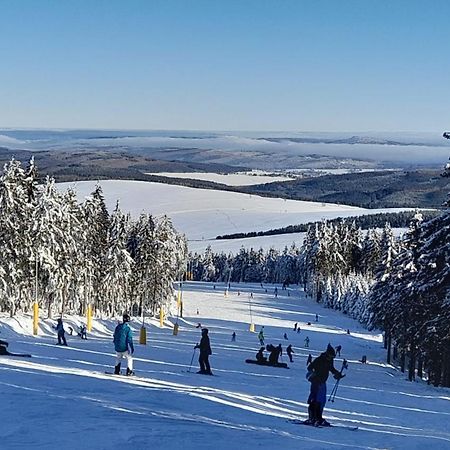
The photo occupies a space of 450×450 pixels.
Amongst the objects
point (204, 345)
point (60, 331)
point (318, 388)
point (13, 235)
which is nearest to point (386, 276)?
point (13, 235)

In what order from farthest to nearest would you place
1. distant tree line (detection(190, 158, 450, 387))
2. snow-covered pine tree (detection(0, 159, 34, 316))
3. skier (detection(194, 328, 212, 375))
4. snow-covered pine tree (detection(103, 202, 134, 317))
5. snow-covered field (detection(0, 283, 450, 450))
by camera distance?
snow-covered pine tree (detection(103, 202, 134, 317))
snow-covered pine tree (detection(0, 159, 34, 316))
distant tree line (detection(190, 158, 450, 387))
skier (detection(194, 328, 212, 375))
snow-covered field (detection(0, 283, 450, 450))

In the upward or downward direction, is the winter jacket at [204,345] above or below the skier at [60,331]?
above

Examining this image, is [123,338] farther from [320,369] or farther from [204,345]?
[320,369]

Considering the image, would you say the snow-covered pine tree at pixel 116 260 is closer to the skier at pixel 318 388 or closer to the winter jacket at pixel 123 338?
the winter jacket at pixel 123 338

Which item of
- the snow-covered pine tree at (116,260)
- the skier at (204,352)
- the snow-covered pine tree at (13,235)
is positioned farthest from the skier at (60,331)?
the snow-covered pine tree at (116,260)

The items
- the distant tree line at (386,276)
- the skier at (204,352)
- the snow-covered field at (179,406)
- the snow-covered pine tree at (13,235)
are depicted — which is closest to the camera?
the snow-covered field at (179,406)

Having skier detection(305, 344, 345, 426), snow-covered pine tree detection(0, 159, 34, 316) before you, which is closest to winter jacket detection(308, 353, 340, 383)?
skier detection(305, 344, 345, 426)

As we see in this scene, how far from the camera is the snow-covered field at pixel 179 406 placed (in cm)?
1220

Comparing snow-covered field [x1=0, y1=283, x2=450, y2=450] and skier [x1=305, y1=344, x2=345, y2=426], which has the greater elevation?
skier [x1=305, y1=344, x2=345, y2=426]

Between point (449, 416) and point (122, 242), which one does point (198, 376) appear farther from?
point (122, 242)

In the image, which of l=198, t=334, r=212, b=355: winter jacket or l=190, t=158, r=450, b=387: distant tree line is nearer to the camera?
l=198, t=334, r=212, b=355: winter jacket

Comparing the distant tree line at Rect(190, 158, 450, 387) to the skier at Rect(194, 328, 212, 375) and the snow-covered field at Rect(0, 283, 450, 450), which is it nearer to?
the snow-covered field at Rect(0, 283, 450, 450)

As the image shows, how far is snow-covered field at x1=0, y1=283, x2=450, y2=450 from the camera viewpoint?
12.2m

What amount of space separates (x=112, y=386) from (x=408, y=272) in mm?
30165
